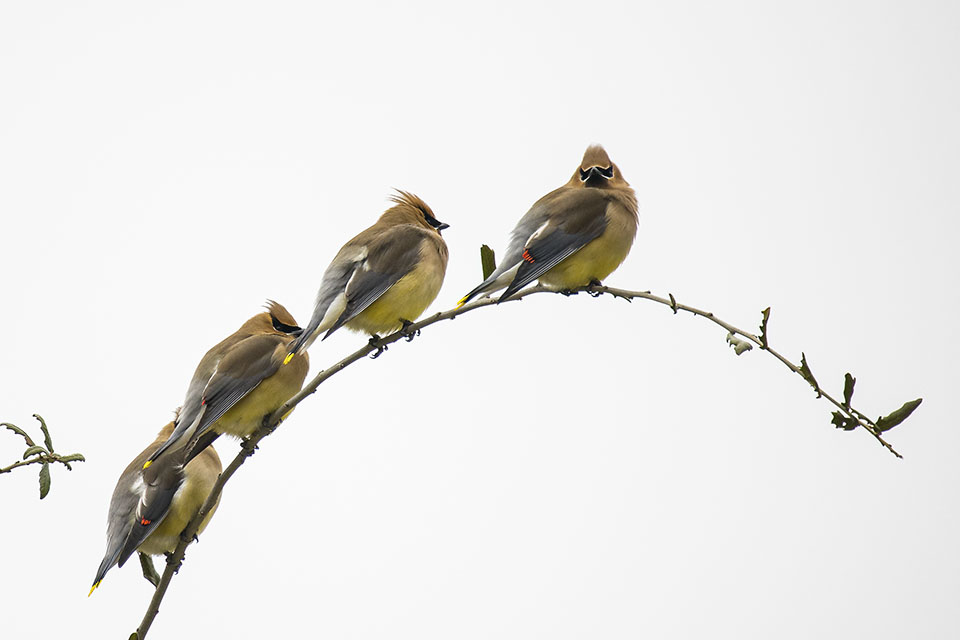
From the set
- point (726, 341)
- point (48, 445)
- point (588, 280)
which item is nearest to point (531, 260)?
point (588, 280)

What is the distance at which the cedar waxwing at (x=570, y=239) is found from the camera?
16.4 ft

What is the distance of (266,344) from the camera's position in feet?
17.0

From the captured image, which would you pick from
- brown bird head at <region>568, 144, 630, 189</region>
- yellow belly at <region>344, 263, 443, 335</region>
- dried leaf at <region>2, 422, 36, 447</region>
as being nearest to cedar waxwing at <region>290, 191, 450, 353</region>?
yellow belly at <region>344, 263, 443, 335</region>

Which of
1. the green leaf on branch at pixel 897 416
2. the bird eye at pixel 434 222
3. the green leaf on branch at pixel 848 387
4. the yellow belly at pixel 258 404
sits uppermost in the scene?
the bird eye at pixel 434 222

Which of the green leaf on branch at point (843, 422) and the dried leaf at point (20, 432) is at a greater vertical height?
the green leaf on branch at point (843, 422)

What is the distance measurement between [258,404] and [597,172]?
7.18 feet

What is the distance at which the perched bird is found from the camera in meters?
4.64

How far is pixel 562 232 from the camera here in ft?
16.9

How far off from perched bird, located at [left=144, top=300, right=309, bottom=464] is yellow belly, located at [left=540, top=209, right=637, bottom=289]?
4.27 feet

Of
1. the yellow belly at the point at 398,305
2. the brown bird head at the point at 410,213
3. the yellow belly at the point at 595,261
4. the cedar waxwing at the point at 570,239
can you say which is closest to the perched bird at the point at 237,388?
the yellow belly at the point at 398,305

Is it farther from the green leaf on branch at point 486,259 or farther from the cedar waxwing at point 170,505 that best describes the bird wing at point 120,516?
the green leaf on branch at point 486,259

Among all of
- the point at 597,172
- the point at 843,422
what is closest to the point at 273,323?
the point at 597,172

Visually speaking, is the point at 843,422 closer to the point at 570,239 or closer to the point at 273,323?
the point at 570,239

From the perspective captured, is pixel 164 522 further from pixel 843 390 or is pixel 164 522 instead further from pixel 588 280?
pixel 843 390
